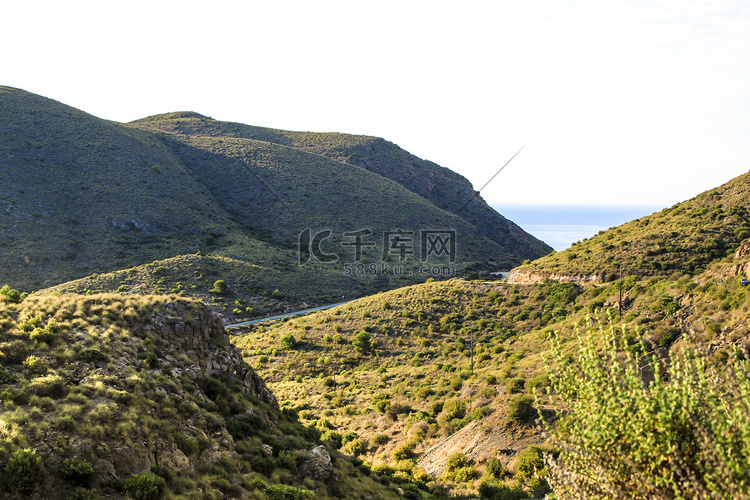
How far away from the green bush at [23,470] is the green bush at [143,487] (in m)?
1.68

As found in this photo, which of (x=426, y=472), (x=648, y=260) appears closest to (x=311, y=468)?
(x=426, y=472)

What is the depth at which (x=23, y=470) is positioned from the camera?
827 cm

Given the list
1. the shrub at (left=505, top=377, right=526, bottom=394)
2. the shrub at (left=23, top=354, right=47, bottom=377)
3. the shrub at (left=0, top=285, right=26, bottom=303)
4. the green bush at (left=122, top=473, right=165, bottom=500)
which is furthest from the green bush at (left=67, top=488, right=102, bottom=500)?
the shrub at (left=505, top=377, right=526, bottom=394)

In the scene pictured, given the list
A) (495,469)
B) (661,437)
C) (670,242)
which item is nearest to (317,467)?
(495,469)

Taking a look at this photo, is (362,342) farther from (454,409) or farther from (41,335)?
(41,335)

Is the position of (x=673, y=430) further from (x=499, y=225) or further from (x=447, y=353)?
(x=499, y=225)

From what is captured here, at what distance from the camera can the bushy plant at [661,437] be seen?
579cm

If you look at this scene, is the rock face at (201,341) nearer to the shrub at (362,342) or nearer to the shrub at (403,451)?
the shrub at (403,451)

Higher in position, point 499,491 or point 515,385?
point 515,385

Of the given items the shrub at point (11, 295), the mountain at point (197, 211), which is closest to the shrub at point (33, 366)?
the shrub at point (11, 295)

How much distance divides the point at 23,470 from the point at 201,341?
9.26 m

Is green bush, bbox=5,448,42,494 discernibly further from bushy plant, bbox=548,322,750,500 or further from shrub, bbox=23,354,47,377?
bushy plant, bbox=548,322,750,500

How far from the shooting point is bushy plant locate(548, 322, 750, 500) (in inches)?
228

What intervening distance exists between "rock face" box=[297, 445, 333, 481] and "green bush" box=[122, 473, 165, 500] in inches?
224
